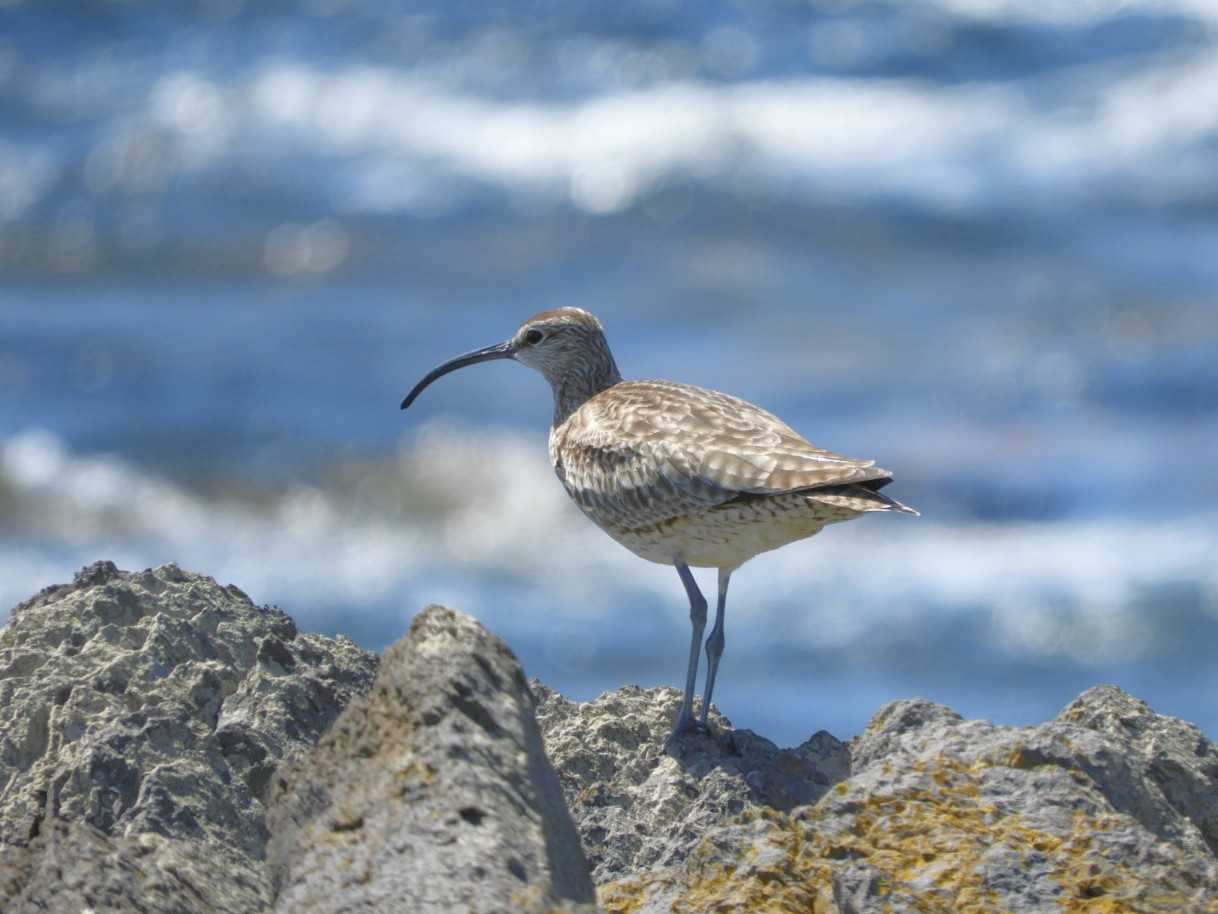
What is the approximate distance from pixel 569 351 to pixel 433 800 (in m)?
7.35

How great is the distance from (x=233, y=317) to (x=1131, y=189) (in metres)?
15.0

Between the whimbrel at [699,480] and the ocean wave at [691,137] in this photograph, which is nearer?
the whimbrel at [699,480]

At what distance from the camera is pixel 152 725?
7.64 meters

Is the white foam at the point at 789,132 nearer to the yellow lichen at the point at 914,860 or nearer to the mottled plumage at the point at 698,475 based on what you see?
the mottled plumage at the point at 698,475

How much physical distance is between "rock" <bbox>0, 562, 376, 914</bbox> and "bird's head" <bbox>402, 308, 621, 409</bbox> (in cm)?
451

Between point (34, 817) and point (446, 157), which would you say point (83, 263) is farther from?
point (34, 817)

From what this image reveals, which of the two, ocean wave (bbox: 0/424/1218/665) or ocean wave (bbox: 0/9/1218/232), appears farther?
ocean wave (bbox: 0/9/1218/232)

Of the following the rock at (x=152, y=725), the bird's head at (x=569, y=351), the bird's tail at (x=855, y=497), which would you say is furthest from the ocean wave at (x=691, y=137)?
the rock at (x=152, y=725)

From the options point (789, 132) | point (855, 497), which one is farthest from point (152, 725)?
point (789, 132)

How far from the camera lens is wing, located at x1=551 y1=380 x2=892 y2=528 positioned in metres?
10.5

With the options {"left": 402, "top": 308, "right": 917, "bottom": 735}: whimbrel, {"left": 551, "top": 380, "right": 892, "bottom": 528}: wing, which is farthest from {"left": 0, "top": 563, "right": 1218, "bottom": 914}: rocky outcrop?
{"left": 551, "top": 380, "right": 892, "bottom": 528}: wing

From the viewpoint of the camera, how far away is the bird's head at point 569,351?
13172 mm

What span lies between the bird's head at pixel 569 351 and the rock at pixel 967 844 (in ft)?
19.1

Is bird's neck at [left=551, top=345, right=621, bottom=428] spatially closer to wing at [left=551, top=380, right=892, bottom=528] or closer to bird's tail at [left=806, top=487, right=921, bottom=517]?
wing at [left=551, top=380, right=892, bottom=528]
